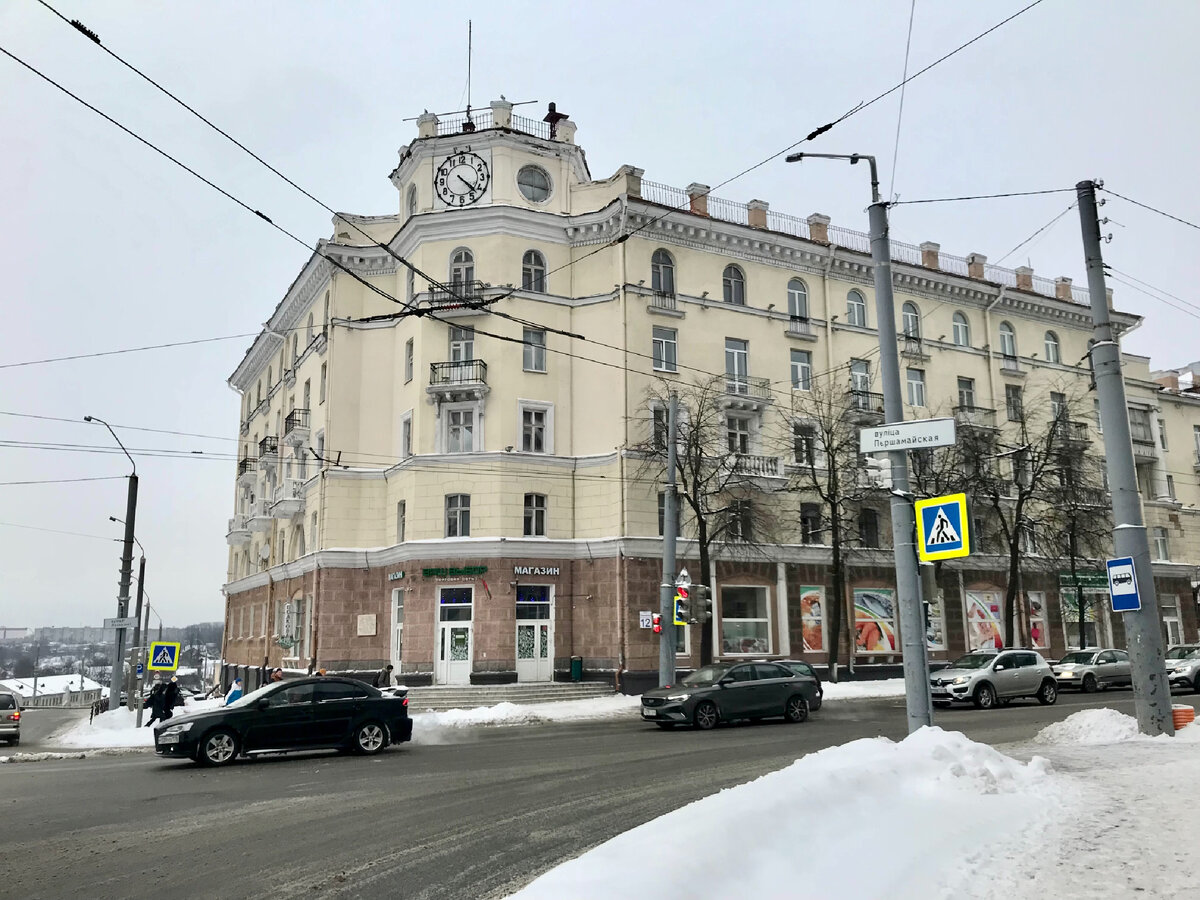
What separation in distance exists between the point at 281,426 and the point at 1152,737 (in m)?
41.8

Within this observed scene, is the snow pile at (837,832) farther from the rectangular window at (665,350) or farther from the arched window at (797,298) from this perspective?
the arched window at (797,298)

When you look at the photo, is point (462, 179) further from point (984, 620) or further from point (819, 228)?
point (984, 620)

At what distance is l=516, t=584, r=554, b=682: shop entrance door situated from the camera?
3341 centimetres

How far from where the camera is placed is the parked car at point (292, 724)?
1600 centimetres

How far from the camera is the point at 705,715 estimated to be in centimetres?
2150

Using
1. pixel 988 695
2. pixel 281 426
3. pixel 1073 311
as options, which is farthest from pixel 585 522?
pixel 1073 311

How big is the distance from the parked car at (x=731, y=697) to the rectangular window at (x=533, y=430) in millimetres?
14434

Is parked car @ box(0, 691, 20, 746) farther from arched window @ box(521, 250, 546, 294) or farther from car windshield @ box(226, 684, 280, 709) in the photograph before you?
arched window @ box(521, 250, 546, 294)

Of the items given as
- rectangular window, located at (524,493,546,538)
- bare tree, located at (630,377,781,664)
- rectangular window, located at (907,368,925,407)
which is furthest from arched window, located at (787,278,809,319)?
rectangular window, located at (524,493,546,538)

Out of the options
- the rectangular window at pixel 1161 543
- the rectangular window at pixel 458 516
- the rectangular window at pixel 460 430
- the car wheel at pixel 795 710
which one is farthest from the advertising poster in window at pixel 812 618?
the rectangular window at pixel 1161 543

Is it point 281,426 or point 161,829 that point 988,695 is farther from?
point 281,426

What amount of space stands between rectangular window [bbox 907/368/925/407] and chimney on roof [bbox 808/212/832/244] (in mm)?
7247

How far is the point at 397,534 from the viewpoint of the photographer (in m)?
35.7

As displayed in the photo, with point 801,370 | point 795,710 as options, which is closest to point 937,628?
point 801,370
